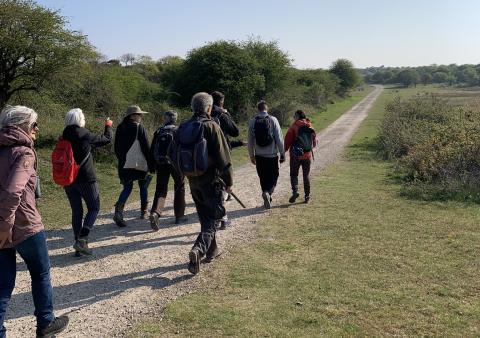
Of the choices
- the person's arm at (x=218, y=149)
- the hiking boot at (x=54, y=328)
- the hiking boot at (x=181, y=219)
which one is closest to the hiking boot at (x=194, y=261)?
the person's arm at (x=218, y=149)

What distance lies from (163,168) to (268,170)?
6.81 ft

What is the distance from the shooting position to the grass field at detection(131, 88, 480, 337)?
408 centimetres

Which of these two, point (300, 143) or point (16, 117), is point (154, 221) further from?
point (16, 117)

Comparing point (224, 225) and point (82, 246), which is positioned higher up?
point (82, 246)

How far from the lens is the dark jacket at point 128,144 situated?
7.32m

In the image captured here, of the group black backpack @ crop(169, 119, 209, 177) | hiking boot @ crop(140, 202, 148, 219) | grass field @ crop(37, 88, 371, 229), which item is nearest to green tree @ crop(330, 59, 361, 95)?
grass field @ crop(37, 88, 371, 229)

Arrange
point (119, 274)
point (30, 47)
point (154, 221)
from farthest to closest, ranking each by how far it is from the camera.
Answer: point (30, 47)
point (154, 221)
point (119, 274)

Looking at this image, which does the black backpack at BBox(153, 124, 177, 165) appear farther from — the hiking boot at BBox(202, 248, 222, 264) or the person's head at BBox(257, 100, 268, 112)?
the hiking boot at BBox(202, 248, 222, 264)

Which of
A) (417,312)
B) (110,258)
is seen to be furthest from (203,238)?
(417,312)

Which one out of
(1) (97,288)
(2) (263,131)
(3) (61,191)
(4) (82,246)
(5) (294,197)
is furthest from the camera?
(3) (61,191)

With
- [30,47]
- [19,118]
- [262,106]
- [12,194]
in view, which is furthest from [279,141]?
[30,47]

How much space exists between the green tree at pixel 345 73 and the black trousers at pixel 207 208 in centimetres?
7036

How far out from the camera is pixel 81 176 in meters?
5.82

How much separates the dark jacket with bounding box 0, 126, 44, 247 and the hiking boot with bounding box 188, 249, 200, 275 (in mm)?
1864
